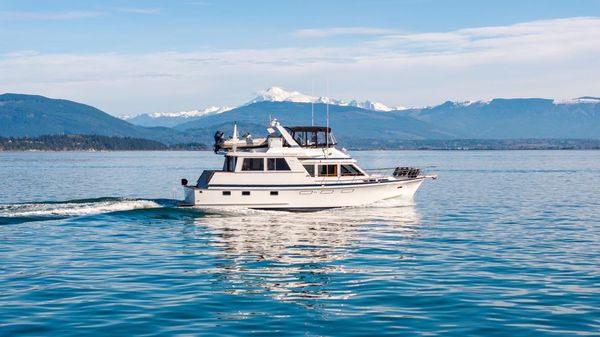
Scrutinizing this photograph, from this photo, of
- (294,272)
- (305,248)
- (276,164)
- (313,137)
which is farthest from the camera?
(313,137)

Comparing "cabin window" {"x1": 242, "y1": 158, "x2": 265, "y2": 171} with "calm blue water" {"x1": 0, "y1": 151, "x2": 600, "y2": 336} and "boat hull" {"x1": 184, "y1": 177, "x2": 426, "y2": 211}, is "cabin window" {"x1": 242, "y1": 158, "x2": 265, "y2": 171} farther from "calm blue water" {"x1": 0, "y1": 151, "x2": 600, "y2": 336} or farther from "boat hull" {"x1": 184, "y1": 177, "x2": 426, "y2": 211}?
"calm blue water" {"x1": 0, "y1": 151, "x2": 600, "y2": 336}

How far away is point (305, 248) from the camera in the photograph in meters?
32.0

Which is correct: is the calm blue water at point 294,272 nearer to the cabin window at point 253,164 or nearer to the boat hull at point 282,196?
the boat hull at point 282,196

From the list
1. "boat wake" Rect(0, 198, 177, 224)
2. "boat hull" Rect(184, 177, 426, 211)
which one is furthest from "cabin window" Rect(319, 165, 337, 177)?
"boat wake" Rect(0, 198, 177, 224)

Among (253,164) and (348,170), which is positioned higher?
(253,164)

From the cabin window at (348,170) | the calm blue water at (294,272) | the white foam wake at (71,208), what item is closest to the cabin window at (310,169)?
the cabin window at (348,170)

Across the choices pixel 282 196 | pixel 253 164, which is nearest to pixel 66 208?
pixel 253 164

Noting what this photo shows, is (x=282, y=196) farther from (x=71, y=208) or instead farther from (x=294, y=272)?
(x=294, y=272)

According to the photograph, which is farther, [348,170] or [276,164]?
[348,170]

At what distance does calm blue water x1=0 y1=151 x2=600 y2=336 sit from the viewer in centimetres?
1878

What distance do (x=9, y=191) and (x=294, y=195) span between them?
1483 inches

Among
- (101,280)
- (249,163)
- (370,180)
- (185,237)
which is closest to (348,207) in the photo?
(370,180)

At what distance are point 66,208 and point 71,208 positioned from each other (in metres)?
0.35

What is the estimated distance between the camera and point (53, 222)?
40.5m
